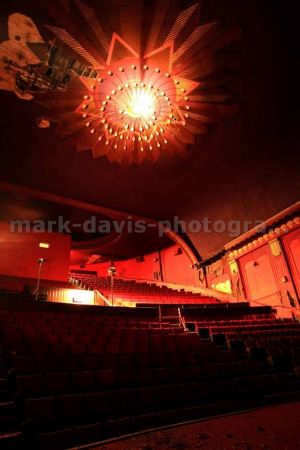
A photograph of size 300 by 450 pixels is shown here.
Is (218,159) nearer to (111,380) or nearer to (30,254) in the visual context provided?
(30,254)

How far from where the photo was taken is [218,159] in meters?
6.19

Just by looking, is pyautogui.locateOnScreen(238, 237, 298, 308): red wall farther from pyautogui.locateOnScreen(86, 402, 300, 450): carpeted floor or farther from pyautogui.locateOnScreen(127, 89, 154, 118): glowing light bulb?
pyautogui.locateOnScreen(86, 402, 300, 450): carpeted floor

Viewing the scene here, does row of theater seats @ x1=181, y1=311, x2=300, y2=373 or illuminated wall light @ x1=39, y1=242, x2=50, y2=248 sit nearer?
row of theater seats @ x1=181, y1=311, x2=300, y2=373

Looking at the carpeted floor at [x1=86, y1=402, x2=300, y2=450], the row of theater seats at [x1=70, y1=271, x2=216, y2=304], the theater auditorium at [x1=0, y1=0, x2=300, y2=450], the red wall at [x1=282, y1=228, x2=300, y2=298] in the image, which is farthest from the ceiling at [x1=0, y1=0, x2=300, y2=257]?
the carpeted floor at [x1=86, y1=402, x2=300, y2=450]

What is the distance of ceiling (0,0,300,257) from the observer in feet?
13.0

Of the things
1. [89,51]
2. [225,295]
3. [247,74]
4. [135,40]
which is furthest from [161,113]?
[225,295]

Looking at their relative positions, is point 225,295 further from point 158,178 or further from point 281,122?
point 281,122

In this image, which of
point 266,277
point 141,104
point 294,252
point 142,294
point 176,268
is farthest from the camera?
point 176,268

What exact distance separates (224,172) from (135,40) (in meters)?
3.60

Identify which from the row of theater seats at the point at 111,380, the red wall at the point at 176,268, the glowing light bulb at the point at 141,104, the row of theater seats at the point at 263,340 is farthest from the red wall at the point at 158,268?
the row of theater seats at the point at 111,380

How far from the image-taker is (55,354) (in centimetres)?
209

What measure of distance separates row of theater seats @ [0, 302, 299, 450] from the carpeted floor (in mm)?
162

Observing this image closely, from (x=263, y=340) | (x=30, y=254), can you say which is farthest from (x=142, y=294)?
(x=263, y=340)

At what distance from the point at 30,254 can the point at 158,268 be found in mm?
4370
